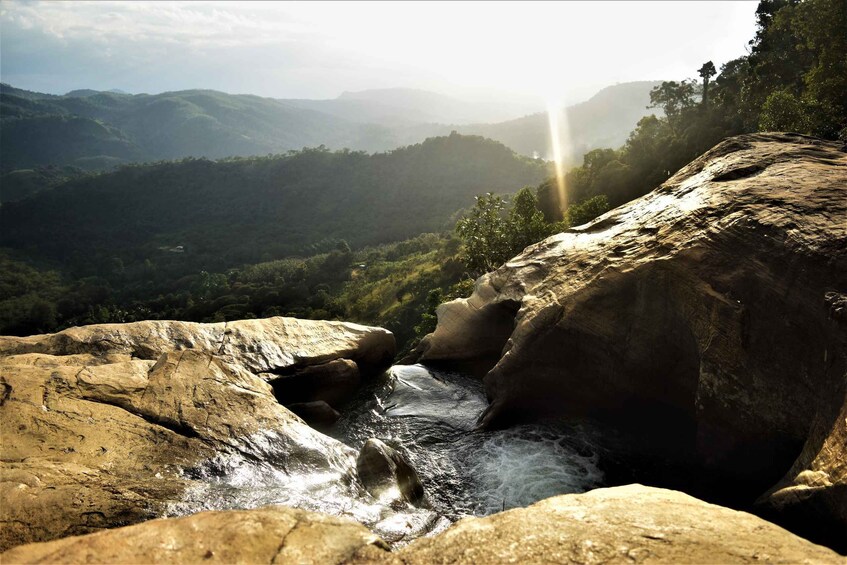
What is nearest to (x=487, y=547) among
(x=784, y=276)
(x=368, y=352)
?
(x=784, y=276)

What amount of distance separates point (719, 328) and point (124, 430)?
67.6ft

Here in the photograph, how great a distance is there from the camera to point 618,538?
9.34 meters

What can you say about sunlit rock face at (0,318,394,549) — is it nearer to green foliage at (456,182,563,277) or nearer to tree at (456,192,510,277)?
tree at (456,192,510,277)

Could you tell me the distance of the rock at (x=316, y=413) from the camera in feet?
84.4

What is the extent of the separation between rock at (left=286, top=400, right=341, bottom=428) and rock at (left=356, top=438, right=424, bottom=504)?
770cm

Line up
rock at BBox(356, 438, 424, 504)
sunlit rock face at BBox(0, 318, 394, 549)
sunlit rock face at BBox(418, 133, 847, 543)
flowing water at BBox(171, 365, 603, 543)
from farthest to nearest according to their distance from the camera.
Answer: rock at BBox(356, 438, 424, 504) < flowing water at BBox(171, 365, 603, 543) < sunlit rock face at BBox(418, 133, 847, 543) < sunlit rock face at BBox(0, 318, 394, 549)

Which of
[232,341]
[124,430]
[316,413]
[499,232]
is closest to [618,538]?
[124,430]

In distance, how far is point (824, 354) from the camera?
14.5m

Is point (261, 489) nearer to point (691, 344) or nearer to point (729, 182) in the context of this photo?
point (691, 344)

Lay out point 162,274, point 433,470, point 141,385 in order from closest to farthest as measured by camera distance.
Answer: point 141,385, point 433,470, point 162,274

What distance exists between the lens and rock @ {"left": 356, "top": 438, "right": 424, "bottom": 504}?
16.8m

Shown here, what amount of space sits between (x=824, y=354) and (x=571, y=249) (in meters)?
13.1

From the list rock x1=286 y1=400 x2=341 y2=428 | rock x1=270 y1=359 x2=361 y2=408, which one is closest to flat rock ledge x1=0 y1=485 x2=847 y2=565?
rock x1=286 y1=400 x2=341 y2=428

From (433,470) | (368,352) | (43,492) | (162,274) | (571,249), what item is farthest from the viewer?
(162,274)
